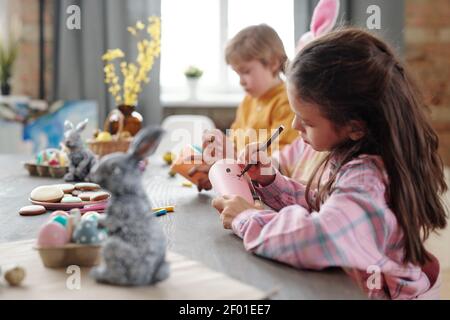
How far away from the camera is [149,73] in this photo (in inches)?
122

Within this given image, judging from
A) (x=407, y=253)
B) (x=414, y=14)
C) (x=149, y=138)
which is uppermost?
(x=414, y=14)

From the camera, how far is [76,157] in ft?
4.28

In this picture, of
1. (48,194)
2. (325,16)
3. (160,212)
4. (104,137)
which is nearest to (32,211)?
(48,194)

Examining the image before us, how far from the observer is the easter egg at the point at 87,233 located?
2.12 feet

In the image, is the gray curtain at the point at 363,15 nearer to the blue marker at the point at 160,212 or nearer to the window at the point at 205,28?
the window at the point at 205,28

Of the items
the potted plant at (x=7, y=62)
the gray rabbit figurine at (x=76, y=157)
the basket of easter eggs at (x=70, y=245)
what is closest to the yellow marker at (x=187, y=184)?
the gray rabbit figurine at (x=76, y=157)

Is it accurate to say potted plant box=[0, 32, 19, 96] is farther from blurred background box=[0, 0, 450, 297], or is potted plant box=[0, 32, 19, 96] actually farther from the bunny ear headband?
the bunny ear headband

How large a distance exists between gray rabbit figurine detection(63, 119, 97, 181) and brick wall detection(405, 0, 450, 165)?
2369 millimetres

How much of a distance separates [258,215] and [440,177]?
344 mm

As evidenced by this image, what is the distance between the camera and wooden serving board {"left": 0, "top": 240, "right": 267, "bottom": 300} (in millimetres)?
562

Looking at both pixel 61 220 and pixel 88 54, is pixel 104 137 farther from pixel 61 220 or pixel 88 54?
pixel 88 54
